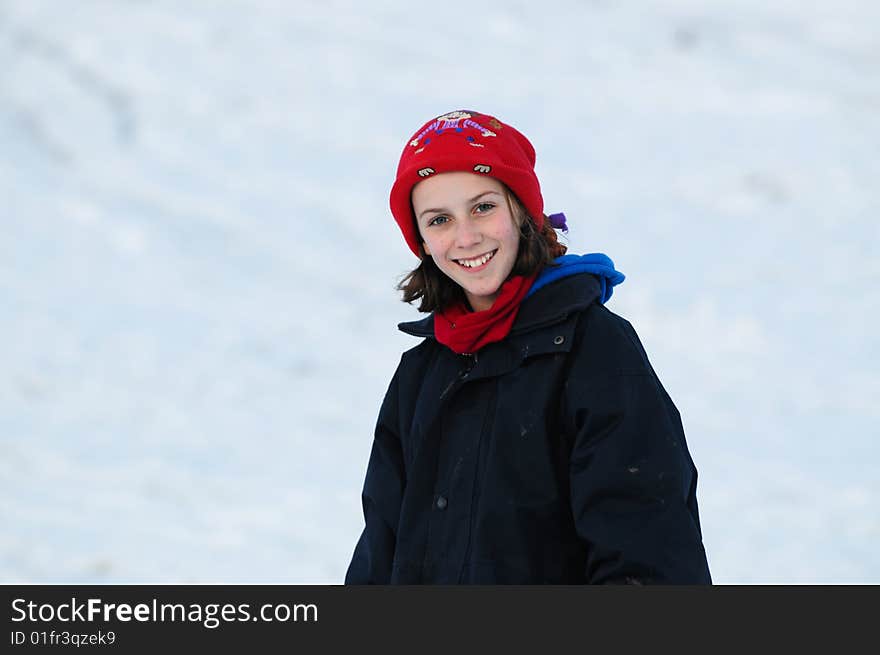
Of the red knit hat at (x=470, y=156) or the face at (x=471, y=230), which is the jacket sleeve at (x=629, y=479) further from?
the red knit hat at (x=470, y=156)

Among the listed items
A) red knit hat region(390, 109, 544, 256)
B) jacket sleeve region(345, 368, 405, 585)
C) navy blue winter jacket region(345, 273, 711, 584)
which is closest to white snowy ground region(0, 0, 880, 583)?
jacket sleeve region(345, 368, 405, 585)

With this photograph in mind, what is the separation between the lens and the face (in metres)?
1.89

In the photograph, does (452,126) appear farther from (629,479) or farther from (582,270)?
(629,479)

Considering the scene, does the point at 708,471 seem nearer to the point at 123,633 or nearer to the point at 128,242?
the point at 123,633

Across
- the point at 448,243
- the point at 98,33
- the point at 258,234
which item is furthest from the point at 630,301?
the point at 98,33

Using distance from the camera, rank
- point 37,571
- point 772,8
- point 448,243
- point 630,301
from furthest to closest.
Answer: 1. point 772,8
2. point 630,301
3. point 37,571
4. point 448,243

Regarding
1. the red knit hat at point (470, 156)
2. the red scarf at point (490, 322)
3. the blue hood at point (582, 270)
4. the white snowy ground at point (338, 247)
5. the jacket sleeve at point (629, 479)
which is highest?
the white snowy ground at point (338, 247)

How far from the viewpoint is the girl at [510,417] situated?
1.65m

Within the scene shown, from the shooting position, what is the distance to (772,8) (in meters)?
7.93

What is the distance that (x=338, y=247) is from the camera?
6617 millimetres

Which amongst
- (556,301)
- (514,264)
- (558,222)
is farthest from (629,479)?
(558,222)

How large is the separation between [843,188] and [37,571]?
5.02m

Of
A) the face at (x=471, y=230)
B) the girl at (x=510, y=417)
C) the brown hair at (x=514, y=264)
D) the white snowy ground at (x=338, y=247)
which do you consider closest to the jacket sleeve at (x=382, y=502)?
the girl at (x=510, y=417)

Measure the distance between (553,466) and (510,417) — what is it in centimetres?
11
